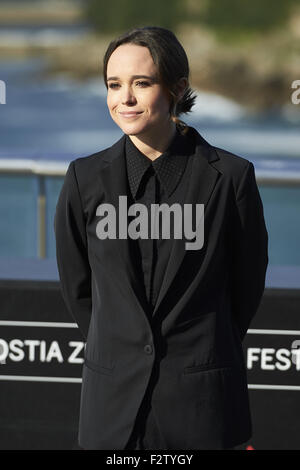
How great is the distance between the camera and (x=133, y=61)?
76.4 inches

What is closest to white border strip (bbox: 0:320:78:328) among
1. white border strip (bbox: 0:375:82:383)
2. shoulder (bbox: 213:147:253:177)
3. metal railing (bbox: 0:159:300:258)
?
white border strip (bbox: 0:375:82:383)

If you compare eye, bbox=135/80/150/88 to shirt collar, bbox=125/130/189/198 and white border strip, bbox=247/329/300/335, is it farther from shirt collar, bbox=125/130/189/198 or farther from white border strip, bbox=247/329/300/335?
white border strip, bbox=247/329/300/335

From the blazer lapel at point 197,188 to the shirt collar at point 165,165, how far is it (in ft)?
0.11

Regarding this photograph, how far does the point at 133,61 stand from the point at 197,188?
1.07 feet

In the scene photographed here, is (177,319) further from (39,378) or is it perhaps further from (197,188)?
(39,378)

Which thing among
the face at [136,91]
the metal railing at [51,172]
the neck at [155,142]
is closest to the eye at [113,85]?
the face at [136,91]

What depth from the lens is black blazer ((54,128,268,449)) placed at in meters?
2.05

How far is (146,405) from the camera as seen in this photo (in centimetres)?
208

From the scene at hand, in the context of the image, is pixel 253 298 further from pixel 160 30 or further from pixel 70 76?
pixel 70 76

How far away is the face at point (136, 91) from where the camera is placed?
76.4 inches

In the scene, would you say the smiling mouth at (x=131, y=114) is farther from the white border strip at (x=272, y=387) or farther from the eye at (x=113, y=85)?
the white border strip at (x=272, y=387)

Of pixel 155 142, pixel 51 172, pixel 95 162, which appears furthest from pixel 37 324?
pixel 155 142
